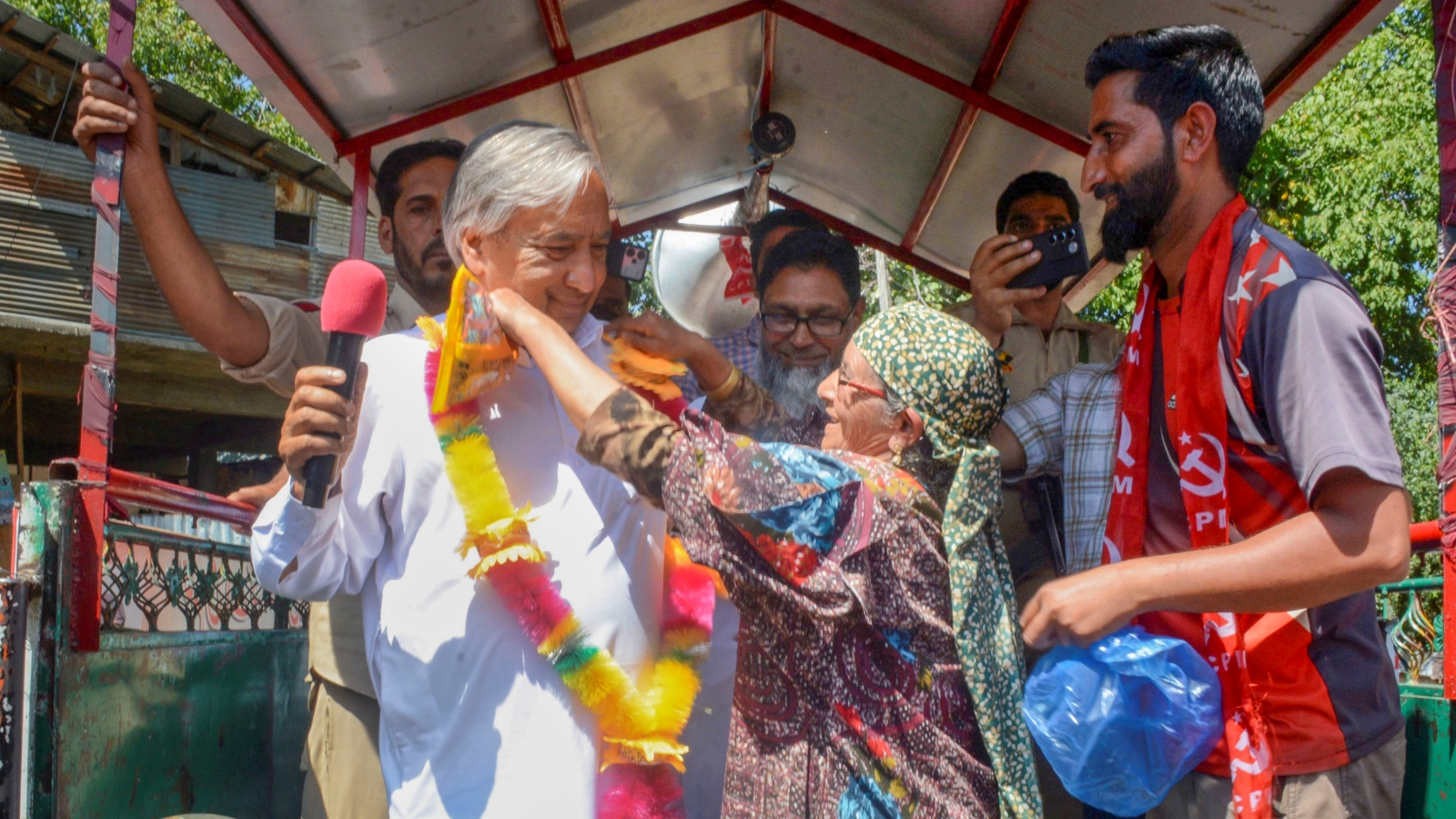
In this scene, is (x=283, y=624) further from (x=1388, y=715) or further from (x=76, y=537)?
(x=1388, y=715)

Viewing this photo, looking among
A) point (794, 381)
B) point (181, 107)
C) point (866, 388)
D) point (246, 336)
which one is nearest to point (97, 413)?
point (246, 336)

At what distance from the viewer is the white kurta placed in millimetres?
1950

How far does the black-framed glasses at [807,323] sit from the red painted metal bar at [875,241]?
2688mm

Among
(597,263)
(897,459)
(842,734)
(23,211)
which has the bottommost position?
(842,734)

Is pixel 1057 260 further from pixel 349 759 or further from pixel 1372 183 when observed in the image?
pixel 1372 183

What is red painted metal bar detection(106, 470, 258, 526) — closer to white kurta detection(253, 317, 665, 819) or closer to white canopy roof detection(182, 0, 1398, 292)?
white kurta detection(253, 317, 665, 819)

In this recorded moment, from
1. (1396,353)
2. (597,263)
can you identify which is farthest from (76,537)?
(1396,353)

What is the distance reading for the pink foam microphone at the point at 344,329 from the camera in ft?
5.94

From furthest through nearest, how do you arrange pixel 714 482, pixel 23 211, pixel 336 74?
pixel 23 211
pixel 336 74
pixel 714 482

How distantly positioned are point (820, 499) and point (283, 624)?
246 cm

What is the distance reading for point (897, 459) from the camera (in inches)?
76.7

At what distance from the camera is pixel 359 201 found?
14.1 ft

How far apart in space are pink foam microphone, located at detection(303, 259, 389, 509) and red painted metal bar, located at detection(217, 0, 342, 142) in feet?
6.83

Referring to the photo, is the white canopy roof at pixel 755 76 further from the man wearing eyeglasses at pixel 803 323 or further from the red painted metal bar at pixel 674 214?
the man wearing eyeglasses at pixel 803 323
